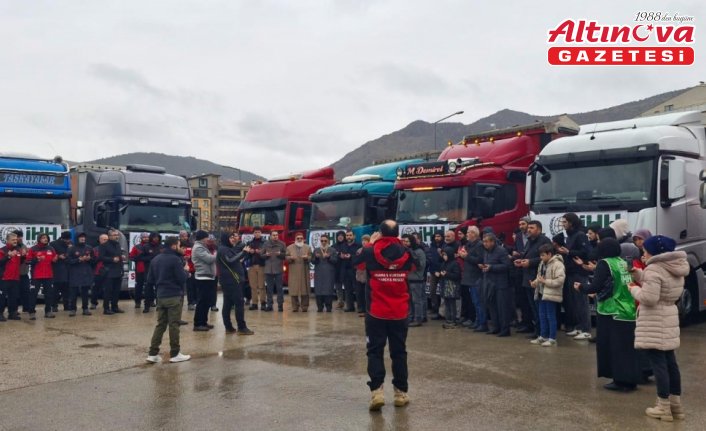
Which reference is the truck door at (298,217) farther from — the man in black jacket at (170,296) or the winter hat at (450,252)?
the man in black jacket at (170,296)

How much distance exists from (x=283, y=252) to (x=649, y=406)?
907 cm

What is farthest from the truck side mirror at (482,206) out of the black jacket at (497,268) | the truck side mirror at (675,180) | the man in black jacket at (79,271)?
the man in black jacket at (79,271)

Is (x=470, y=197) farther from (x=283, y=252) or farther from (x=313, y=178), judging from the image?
(x=313, y=178)

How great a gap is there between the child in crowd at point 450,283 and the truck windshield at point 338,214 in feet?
12.4

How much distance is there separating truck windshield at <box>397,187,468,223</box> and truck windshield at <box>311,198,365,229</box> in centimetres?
164

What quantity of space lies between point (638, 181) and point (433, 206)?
4.15m

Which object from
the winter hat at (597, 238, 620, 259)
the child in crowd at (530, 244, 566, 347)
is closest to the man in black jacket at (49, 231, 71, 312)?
the child in crowd at (530, 244, 566, 347)

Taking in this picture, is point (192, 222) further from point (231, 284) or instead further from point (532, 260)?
point (532, 260)

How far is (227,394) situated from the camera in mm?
6445

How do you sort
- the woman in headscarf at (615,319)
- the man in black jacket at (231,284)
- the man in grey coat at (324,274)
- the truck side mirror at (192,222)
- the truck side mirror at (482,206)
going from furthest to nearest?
the truck side mirror at (192,222), the man in grey coat at (324,274), the truck side mirror at (482,206), the man in black jacket at (231,284), the woman in headscarf at (615,319)

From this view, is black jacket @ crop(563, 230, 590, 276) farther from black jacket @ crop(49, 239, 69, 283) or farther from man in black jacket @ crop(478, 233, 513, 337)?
black jacket @ crop(49, 239, 69, 283)

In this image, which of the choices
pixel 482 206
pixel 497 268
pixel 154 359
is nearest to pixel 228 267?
pixel 154 359

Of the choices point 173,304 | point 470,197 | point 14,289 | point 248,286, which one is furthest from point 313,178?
point 173,304

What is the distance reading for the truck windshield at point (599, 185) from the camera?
32.1 feet
